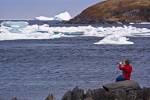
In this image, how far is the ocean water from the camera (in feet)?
77.1

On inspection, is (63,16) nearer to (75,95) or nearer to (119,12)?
(119,12)

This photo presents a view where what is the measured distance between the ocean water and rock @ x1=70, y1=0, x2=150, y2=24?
89.0 meters

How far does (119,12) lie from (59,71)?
107432 millimetres

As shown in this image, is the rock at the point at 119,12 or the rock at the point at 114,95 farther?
the rock at the point at 119,12

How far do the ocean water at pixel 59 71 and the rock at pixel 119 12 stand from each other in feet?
292

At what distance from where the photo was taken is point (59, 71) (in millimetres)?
30625

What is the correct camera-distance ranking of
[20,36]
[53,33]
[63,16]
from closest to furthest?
[20,36] → [53,33] → [63,16]

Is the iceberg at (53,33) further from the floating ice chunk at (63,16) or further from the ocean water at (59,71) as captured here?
the floating ice chunk at (63,16)

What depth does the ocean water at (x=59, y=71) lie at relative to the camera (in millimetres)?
23511

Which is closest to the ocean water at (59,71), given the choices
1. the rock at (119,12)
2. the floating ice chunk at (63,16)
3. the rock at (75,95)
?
the rock at (75,95)

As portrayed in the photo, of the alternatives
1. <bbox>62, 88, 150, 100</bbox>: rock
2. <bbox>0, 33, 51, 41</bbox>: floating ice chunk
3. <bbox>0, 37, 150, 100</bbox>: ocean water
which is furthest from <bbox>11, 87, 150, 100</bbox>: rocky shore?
<bbox>0, 33, 51, 41</bbox>: floating ice chunk

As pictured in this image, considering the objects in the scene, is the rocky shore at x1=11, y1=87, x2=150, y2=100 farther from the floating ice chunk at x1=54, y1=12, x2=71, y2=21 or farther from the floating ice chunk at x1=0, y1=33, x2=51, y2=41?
the floating ice chunk at x1=54, y1=12, x2=71, y2=21

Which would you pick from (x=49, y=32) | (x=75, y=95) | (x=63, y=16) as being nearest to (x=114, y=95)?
(x=75, y=95)

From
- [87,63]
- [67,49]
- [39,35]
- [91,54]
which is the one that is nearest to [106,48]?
[67,49]
